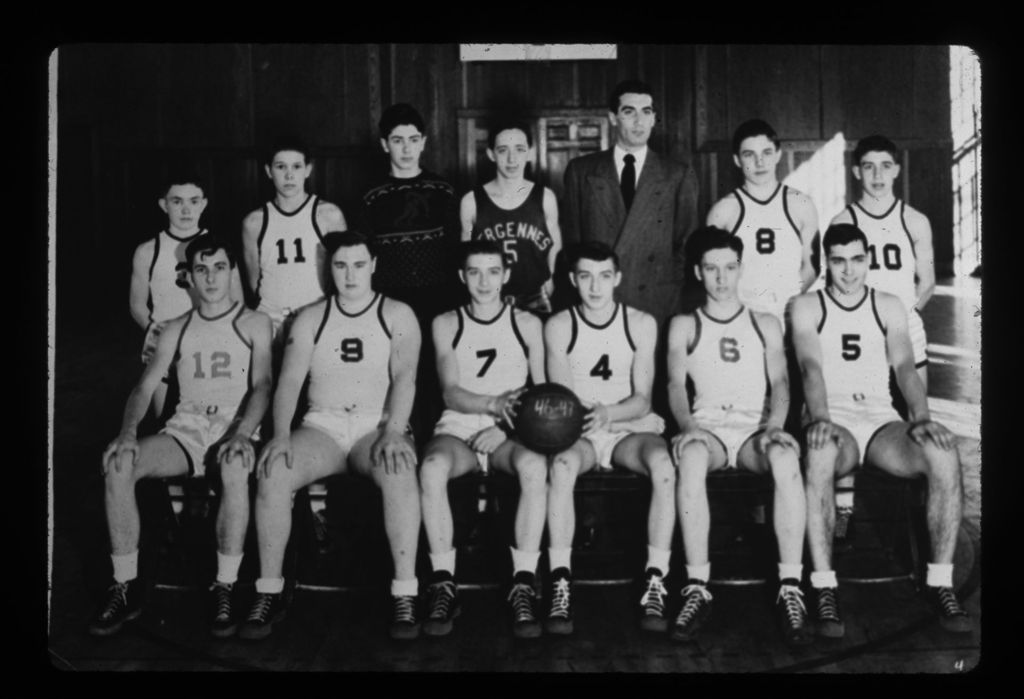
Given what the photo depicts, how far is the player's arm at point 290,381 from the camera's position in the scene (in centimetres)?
388

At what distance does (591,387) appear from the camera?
4.11 metres

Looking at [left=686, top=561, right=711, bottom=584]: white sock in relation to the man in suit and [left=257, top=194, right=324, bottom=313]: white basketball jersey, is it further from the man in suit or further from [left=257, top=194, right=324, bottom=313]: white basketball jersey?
[left=257, top=194, right=324, bottom=313]: white basketball jersey

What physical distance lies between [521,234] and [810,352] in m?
1.40

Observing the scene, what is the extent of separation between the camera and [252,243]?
4562mm

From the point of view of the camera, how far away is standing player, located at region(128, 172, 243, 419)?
453 cm

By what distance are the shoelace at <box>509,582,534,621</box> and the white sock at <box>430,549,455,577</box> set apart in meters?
0.27

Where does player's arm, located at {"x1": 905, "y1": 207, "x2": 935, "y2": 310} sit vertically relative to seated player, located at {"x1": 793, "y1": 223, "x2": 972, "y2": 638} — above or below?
above

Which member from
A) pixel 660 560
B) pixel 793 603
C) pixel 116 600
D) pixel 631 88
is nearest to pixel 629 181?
pixel 631 88

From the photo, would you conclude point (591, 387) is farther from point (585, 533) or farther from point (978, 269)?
point (978, 269)

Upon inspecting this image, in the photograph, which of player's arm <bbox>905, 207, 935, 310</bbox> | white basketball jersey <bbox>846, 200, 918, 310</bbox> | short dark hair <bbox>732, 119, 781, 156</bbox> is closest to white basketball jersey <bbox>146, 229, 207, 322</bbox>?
short dark hair <bbox>732, 119, 781, 156</bbox>

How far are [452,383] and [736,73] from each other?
9.46 ft

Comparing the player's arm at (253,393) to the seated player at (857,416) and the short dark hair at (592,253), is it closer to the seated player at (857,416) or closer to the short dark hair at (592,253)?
the short dark hair at (592,253)

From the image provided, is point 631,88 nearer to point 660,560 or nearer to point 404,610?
point 660,560

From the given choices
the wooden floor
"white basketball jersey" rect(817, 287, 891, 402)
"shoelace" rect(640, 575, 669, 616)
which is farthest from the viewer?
"white basketball jersey" rect(817, 287, 891, 402)
